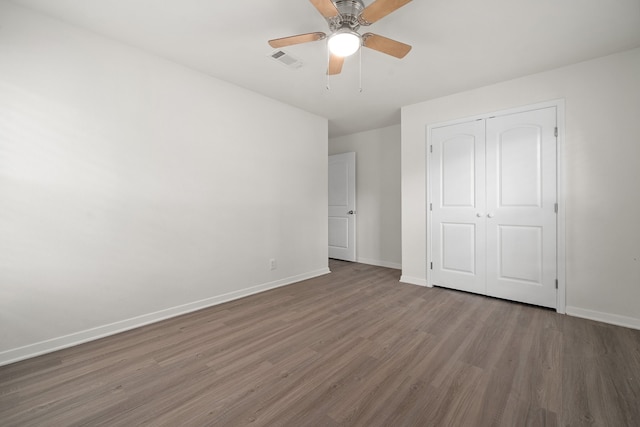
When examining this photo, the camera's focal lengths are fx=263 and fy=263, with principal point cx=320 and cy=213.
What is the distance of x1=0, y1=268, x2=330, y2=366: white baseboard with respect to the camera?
1938mm

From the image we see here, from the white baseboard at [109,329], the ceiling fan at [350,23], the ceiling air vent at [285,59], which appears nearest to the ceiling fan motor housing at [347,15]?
the ceiling fan at [350,23]

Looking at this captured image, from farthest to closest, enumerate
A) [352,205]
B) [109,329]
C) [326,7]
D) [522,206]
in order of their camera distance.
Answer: [352,205]
[522,206]
[109,329]
[326,7]

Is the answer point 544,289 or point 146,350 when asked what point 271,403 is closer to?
point 146,350

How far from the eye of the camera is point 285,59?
2.61 m

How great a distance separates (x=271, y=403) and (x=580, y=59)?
4.03m

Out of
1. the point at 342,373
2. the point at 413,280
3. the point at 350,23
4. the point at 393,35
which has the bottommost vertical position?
the point at 342,373

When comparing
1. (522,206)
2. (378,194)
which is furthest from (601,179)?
(378,194)

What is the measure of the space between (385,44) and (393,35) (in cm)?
42

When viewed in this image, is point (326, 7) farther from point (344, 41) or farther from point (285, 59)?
point (285, 59)

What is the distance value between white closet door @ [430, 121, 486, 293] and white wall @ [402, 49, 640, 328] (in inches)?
29.1

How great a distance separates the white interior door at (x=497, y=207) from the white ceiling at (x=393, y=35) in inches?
25.3

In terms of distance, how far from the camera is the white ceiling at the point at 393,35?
1.94m

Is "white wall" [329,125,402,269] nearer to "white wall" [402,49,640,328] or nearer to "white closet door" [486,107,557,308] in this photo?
"white closet door" [486,107,557,308]

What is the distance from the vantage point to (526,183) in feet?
9.66
